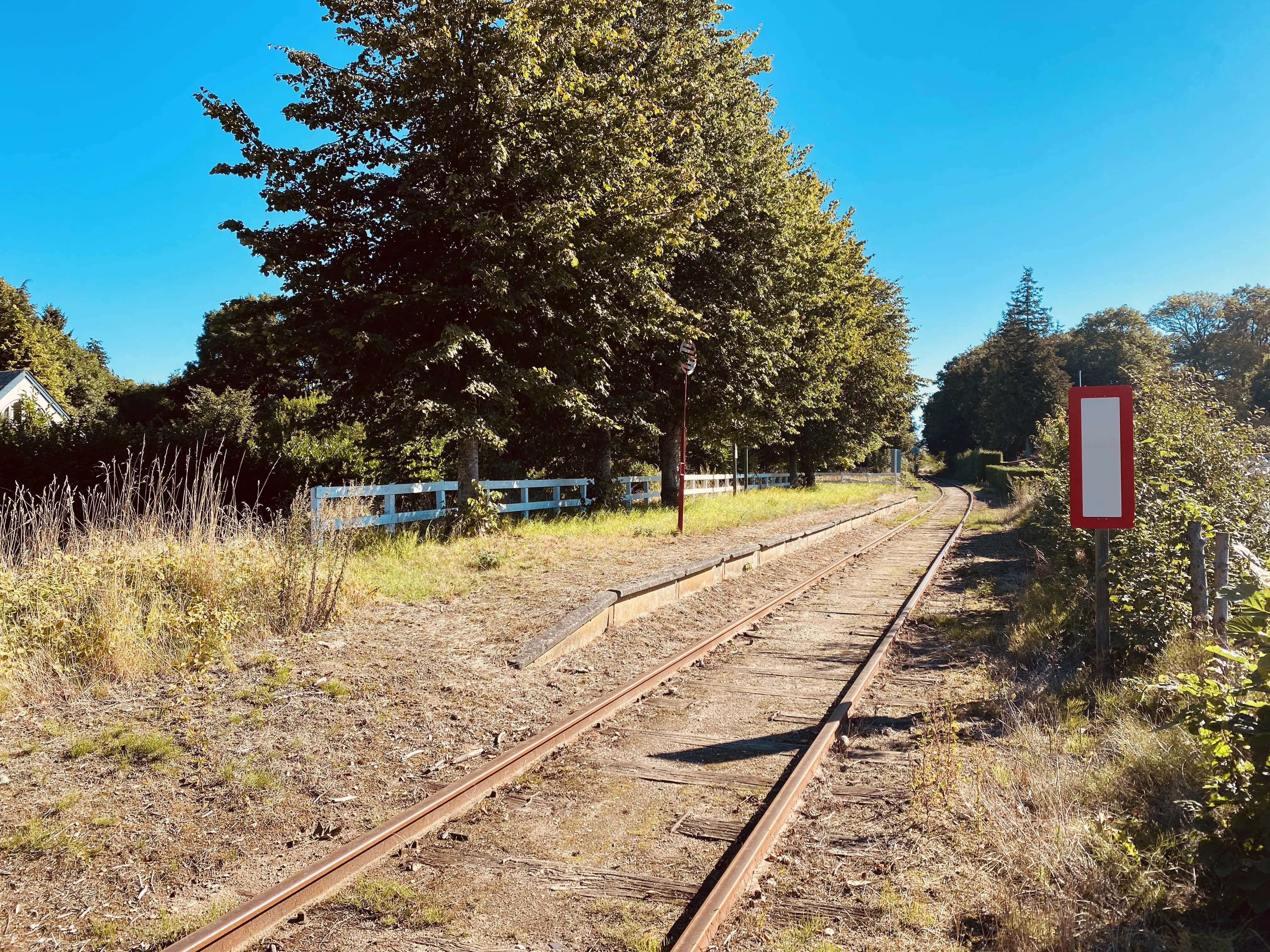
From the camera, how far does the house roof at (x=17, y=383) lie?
4056 cm

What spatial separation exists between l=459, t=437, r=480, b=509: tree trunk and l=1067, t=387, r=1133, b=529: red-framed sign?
1058 centimetres

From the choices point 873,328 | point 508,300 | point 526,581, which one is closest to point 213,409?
point 508,300

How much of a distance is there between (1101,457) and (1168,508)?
1668 millimetres

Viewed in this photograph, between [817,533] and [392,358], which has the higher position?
[392,358]

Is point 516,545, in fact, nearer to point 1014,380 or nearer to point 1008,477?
point 1008,477

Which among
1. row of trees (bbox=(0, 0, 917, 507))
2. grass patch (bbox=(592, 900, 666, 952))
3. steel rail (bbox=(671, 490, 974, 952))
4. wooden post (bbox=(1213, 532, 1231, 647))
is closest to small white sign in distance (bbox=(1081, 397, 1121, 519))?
wooden post (bbox=(1213, 532, 1231, 647))

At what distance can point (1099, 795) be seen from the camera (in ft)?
13.8

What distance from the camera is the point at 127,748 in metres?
4.80

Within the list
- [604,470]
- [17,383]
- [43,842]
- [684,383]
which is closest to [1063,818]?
[43,842]

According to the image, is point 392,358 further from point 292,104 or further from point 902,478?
point 902,478

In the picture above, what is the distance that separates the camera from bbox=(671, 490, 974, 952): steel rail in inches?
126

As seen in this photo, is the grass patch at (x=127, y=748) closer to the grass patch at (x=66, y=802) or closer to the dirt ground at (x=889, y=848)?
the grass patch at (x=66, y=802)

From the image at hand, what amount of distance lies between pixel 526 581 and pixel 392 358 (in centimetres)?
538

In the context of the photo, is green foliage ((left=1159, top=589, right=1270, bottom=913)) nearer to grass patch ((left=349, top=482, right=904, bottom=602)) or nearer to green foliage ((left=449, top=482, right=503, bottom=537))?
grass patch ((left=349, top=482, right=904, bottom=602))
